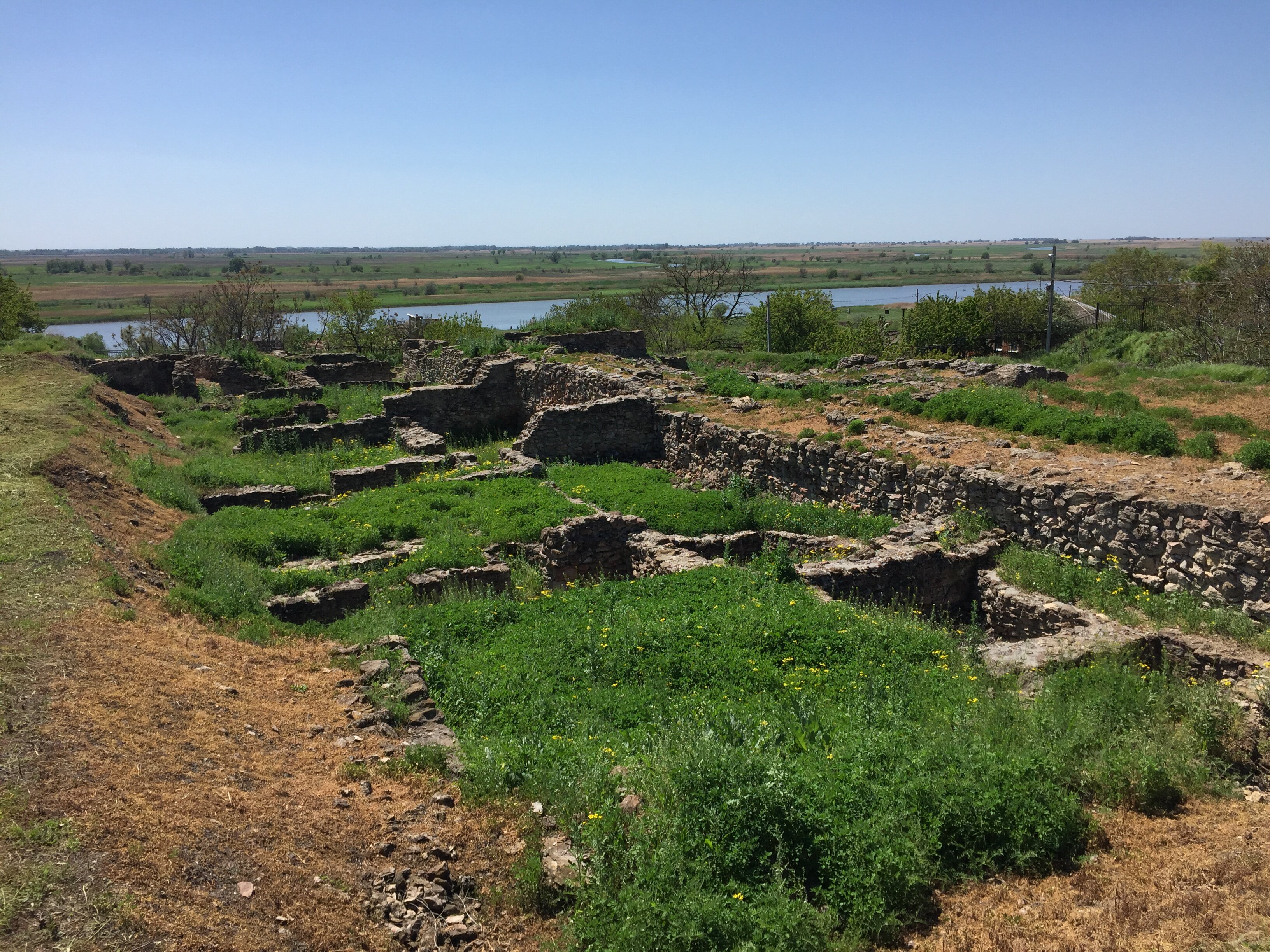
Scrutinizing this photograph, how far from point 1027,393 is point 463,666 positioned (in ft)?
42.8

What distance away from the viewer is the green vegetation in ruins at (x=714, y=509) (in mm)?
13055

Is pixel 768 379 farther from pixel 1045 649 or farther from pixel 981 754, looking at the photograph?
pixel 981 754

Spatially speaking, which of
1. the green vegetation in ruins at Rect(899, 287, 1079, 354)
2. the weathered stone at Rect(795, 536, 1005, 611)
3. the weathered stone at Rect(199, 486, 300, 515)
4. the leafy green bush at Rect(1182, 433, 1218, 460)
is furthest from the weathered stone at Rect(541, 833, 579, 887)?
the green vegetation in ruins at Rect(899, 287, 1079, 354)

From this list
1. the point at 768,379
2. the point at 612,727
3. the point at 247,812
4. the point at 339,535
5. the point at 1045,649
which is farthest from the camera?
the point at 768,379

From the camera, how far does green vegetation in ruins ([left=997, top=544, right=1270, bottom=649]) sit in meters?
8.66

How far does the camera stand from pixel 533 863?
5.34m

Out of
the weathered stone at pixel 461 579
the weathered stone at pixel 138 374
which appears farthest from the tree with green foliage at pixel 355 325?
the weathered stone at pixel 461 579

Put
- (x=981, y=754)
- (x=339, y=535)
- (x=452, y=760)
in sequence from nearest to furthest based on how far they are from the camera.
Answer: (x=981, y=754), (x=452, y=760), (x=339, y=535)

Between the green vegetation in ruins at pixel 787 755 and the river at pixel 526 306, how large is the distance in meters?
65.5

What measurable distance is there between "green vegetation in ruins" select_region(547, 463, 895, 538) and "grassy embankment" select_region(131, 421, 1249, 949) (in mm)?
2430

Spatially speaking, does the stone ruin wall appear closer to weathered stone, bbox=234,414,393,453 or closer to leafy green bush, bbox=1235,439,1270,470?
leafy green bush, bbox=1235,439,1270,470

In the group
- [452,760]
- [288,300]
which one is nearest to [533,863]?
[452,760]

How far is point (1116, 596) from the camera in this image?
9883 mm

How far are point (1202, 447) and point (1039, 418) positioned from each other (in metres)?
2.51
